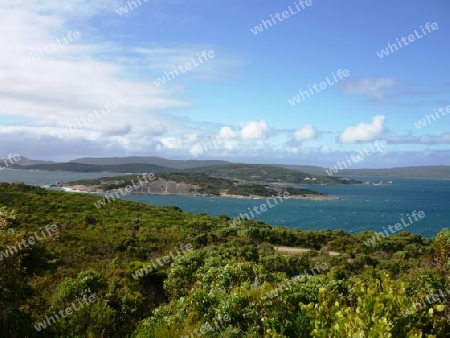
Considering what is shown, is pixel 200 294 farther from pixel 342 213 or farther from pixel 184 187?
pixel 184 187

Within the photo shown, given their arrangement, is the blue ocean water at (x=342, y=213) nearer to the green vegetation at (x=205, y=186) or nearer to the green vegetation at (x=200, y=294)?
the green vegetation at (x=205, y=186)

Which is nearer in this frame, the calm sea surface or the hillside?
the calm sea surface

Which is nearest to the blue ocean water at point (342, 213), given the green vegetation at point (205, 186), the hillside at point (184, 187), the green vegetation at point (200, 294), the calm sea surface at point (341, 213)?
the calm sea surface at point (341, 213)

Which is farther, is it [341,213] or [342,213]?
[342,213]

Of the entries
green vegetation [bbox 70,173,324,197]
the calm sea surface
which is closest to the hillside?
green vegetation [bbox 70,173,324,197]

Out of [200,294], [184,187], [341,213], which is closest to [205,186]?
[184,187]

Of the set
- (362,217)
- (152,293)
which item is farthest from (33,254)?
(362,217)

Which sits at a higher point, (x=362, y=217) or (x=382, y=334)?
(x=382, y=334)

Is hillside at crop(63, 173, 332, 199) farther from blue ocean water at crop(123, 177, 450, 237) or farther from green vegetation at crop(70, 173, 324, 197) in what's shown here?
blue ocean water at crop(123, 177, 450, 237)

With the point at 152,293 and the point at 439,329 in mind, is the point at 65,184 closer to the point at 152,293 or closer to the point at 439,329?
the point at 152,293

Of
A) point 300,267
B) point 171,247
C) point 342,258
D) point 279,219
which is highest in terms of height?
point 171,247

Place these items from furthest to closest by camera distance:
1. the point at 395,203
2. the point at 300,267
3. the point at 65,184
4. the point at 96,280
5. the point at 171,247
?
the point at 65,184 → the point at 395,203 → the point at 171,247 → the point at 300,267 → the point at 96,280
